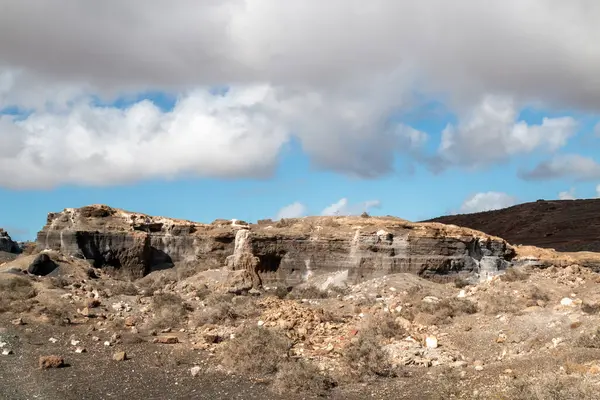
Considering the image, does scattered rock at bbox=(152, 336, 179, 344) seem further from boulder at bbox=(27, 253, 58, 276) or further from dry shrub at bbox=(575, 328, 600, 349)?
boulder at bbox=(27, 253, 58, 276)

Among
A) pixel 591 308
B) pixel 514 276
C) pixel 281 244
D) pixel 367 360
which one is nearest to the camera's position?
pixel 367 360

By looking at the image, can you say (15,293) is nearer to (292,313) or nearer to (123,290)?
(123,290)

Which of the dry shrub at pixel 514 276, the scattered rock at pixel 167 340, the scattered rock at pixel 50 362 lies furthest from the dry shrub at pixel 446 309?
the scattered rock at pixel 50 362

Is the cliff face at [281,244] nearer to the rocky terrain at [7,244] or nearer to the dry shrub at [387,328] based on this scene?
the dry shrub at [387,328]

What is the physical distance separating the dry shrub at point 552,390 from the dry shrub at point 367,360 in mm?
2930

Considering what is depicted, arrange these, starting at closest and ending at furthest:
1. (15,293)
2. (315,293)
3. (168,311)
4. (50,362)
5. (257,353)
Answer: (50,362) < (257,353) < (168,311) < (15,293) < (315,293)

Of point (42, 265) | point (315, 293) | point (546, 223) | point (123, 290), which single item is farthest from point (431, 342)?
point (546, 223)

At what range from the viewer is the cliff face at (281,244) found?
2277cm

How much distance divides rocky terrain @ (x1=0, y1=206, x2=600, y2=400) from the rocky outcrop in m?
17.5

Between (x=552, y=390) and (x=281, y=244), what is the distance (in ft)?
56.6

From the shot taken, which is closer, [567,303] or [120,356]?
[120,356]

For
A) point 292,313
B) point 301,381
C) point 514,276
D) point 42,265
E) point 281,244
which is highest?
point 281,244

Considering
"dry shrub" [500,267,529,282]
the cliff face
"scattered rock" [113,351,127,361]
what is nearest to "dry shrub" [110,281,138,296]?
the cliff face

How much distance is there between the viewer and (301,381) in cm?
1020
